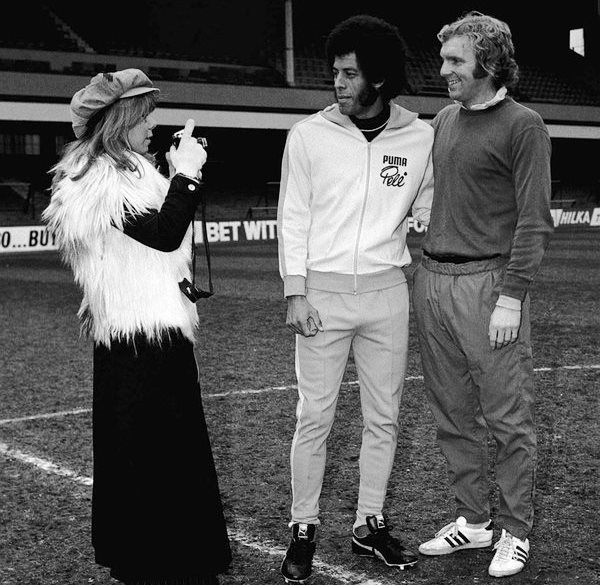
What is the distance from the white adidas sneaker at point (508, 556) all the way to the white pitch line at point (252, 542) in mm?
432

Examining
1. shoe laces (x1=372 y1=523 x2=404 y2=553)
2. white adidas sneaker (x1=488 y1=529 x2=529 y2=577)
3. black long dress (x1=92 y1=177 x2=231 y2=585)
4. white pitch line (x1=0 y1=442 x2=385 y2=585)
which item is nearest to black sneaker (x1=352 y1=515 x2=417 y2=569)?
shoe laces (x1=372 y1=523 x2=404 y2=553)

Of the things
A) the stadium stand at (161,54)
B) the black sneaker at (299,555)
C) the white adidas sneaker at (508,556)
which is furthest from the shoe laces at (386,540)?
the stadium stand at (161,54)

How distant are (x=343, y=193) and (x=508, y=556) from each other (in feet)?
4.82

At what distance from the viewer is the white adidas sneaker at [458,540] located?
3.83 metres

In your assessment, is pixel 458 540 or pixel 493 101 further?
pixel 458 540

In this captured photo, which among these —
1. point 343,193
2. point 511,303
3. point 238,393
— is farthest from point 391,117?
point 238,393

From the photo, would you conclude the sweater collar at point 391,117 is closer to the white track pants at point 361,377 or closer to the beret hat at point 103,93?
the white track pants at point 361,377

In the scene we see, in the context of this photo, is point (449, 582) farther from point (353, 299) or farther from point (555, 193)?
point (555, 193)

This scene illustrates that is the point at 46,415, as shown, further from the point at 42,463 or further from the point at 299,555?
the point at 299,555

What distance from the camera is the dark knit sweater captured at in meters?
3.41

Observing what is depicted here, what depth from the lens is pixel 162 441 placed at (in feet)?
10.7

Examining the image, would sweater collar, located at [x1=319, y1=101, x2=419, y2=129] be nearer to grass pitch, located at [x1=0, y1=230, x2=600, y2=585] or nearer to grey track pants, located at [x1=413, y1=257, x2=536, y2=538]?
grey track pants, located at [x1=413, y1=257, x2=536, y2=538]

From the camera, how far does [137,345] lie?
3223 mm

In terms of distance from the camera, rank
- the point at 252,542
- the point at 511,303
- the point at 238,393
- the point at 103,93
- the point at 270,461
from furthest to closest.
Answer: the point at 238,393 → the point at 270,461 → the point at 252,542 → the point at 511,303 → the point at 103,93
